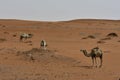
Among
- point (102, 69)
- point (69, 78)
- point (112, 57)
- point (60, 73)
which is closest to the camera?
point (69, 78)

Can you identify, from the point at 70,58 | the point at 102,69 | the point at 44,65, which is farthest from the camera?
the point at 70,58

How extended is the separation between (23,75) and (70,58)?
753 cm

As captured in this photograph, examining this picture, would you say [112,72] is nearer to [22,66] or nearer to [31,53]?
[22,66]

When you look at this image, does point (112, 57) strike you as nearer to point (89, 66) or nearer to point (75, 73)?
point (89, 66)

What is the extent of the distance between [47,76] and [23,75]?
110cm

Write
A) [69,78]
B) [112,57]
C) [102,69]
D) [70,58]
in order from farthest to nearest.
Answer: [112,57], [70,58], [102,69], [69,78]

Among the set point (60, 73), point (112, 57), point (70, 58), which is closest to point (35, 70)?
point (60, 73)

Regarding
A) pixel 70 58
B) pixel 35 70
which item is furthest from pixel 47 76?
pixel 70 58

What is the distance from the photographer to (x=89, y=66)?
74.7 feet

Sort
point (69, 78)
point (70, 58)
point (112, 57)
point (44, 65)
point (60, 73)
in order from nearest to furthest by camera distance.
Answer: point (69, 78)
point (60, 73)
point (44, 65)
point (70, 58)
point (112, 57)

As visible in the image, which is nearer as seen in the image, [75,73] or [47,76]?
[47,76]

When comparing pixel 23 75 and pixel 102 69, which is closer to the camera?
pixel 23 75

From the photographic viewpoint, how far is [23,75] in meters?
18.6

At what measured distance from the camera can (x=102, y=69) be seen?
21578mm
